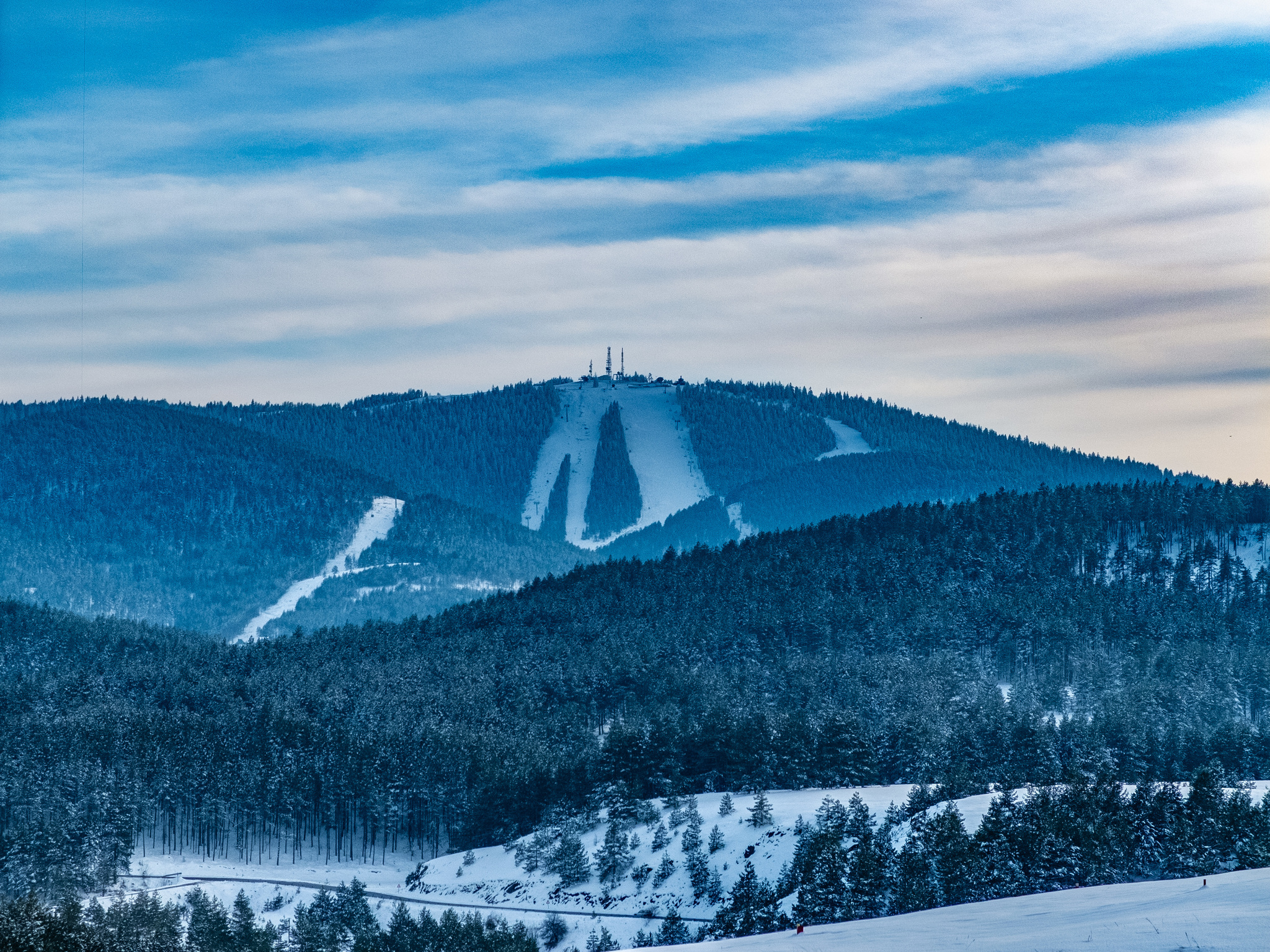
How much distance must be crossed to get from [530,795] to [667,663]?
41449 millimetres

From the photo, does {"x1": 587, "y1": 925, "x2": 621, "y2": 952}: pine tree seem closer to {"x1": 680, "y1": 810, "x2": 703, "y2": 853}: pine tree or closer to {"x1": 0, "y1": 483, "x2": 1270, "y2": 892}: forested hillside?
{"x1": 680, "y1": 810, "x2": 703, "y2": 853}: pine tree

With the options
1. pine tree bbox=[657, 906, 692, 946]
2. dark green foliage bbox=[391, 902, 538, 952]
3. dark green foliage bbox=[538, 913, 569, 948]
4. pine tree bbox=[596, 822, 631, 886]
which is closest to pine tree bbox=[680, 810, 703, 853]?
pine tree bbox=[596, 822, 631, 886]

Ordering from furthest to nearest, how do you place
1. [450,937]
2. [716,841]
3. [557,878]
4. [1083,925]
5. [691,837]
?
[557,878] → [691,837] → [716,841] → [450,937] → [1083,925]

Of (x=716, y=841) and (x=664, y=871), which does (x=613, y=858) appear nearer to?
(x=664, y=871)

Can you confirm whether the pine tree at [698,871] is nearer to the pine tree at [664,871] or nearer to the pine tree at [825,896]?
the pine tree at [664,871]

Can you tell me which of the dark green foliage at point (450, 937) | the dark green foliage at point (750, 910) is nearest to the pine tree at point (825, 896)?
the dark green foliage at point (750, 910)

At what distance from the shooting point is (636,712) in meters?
146

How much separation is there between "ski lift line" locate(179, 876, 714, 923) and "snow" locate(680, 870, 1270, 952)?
41038 millimetres

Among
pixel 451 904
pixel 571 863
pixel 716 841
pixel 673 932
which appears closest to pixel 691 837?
pixel 716 841

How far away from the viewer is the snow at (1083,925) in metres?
41.7

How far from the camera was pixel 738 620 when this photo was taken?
183 meters

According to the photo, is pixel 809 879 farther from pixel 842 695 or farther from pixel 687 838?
pixel 842 695

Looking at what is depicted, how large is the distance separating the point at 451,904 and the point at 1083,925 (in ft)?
228

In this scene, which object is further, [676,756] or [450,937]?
[676,756]
